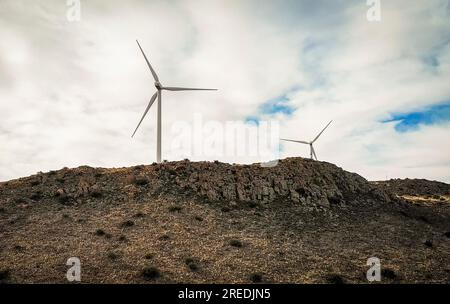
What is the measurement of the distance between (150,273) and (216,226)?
14.7m

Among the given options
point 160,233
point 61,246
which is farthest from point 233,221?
point 61,246

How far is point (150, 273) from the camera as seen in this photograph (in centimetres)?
3078

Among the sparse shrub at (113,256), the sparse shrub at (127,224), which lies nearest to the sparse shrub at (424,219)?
the sparse shrub at (127,224)

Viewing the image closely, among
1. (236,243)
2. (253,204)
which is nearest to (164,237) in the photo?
(236,243)

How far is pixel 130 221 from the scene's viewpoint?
44406 mm

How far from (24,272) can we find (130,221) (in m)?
14.7

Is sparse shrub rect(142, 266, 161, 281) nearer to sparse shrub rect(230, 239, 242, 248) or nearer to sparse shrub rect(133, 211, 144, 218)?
sparse shrub rect(230, 239, 242, 248)

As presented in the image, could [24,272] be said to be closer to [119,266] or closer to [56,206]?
[119,266]

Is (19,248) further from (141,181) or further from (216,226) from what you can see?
(216,226)

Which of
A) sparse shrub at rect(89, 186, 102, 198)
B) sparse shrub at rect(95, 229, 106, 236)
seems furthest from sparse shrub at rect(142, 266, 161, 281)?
sparse shrub at rect(89, 186, 102, 198)

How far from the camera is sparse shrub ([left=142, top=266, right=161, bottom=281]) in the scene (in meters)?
30.5

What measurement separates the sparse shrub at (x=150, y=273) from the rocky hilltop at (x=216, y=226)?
0.09m

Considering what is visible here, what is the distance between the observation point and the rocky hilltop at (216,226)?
32250 millimetres

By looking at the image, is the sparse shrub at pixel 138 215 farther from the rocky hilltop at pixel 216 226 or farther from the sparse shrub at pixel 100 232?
the sparse shrub at pixel 100 232
